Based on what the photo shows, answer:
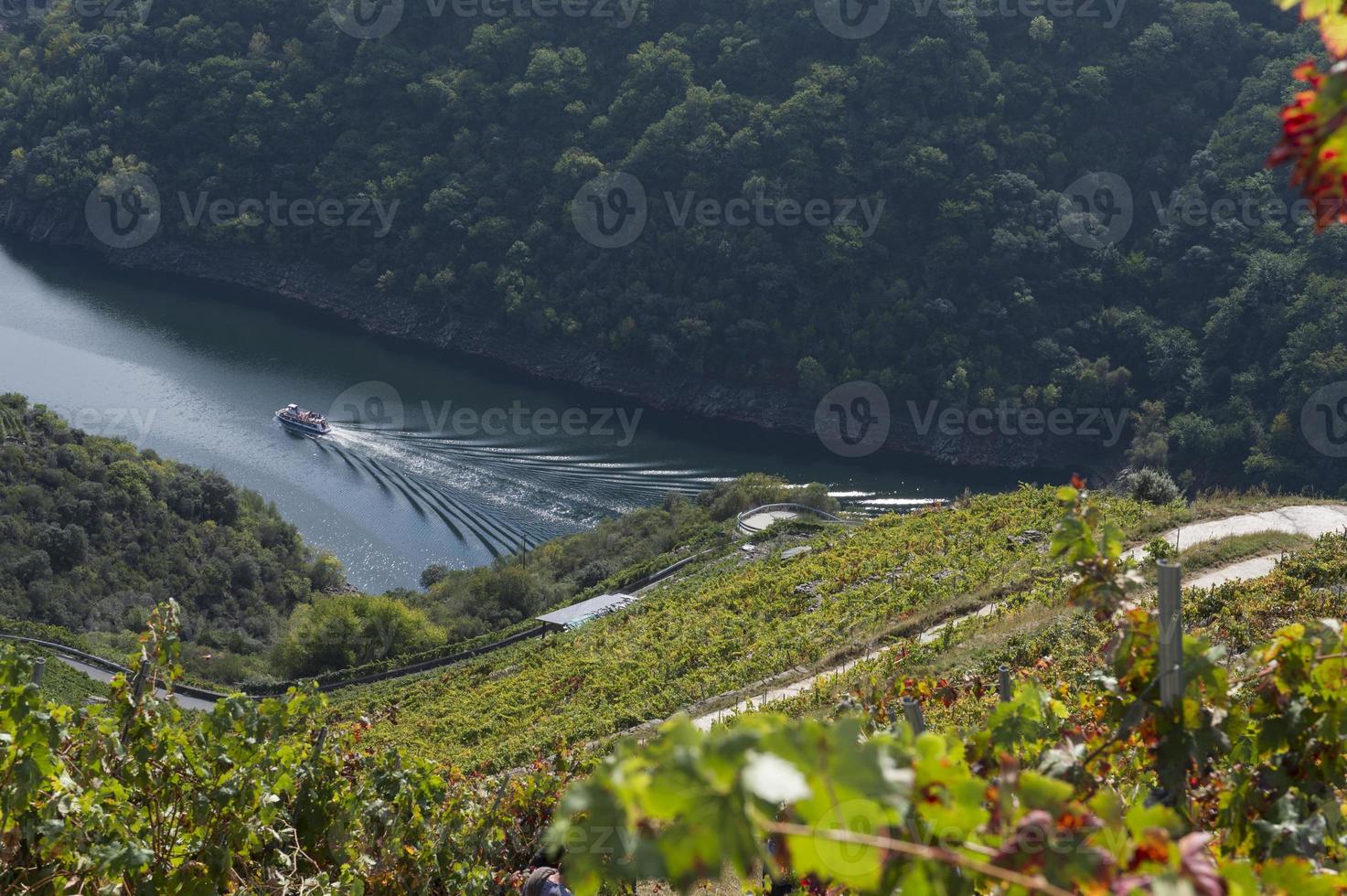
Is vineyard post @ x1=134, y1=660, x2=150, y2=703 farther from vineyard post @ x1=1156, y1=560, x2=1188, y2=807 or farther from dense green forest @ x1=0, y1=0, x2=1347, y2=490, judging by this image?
dense green forest @ x1=0, y1=0, x2=1347, y2=490

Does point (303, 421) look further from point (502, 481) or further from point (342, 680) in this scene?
point (342, 680)

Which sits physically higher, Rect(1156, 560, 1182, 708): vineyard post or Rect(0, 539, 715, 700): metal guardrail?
Rect(1156, 560, 1182, 708): vineyard post

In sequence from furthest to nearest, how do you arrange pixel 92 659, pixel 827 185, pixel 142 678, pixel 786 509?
1. pixel 827 185
2. pixel 786 509
3. pixel 92 659
4. pixel 142 678

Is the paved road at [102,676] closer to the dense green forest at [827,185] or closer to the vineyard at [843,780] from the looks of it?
the vineyard at [843,780]

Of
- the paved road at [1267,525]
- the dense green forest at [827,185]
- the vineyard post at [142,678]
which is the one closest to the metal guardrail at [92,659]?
the paved road at [1267,525]

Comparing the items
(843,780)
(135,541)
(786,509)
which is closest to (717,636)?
(786,509)

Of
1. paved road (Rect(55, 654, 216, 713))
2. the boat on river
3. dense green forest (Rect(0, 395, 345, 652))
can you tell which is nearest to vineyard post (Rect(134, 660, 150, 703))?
paved road (Rect(55, 654, 216, 713))
